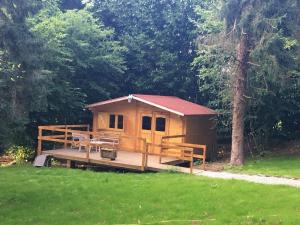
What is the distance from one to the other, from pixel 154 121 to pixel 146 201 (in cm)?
956

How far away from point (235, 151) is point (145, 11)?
13.7 m

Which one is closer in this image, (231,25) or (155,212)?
(155,212)

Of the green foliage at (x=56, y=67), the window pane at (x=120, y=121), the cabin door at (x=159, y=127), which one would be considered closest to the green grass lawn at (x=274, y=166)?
the cabin door at (x=159, y=127)

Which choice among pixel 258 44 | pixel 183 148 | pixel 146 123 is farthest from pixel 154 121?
pixel 258 44

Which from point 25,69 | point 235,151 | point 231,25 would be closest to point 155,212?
point 25,69

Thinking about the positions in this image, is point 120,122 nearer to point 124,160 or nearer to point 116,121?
point 116,121

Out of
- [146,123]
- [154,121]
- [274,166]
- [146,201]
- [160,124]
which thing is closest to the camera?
[146,201]

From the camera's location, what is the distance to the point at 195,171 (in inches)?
581

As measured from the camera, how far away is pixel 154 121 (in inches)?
775

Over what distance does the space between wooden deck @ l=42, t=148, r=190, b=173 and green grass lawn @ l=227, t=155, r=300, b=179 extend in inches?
94.8

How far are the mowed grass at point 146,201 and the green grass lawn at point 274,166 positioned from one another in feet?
9.36

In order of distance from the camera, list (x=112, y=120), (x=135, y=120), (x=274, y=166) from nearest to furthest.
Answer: (x=274, y=166), (x=135, y=120), (x=112, y=120)

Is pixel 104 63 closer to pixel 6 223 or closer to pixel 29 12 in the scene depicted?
pixel 29 12

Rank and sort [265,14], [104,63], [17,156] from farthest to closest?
[104,63] → [17,156] → [265,14]
